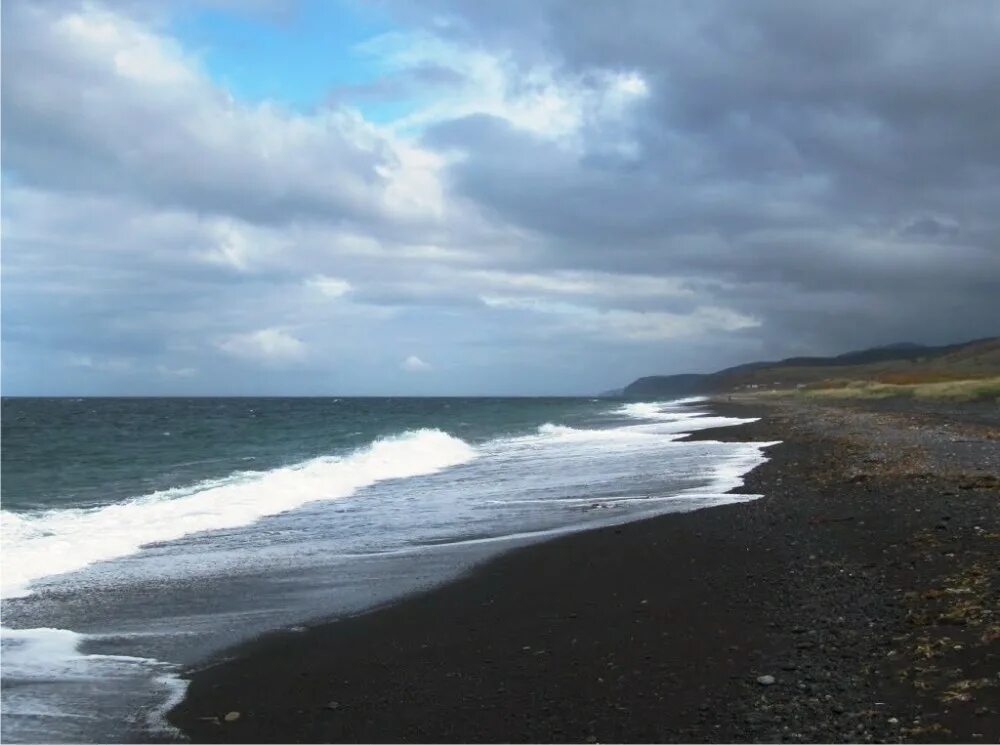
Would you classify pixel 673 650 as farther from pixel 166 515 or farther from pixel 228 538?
pixel 166 515

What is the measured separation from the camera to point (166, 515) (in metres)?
19.1

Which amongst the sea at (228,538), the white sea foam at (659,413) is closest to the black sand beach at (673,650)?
the sea at (228,538)

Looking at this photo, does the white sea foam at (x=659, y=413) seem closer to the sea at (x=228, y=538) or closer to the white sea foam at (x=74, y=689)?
the sea at (x=228, y=538)

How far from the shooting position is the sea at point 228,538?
8359 mm

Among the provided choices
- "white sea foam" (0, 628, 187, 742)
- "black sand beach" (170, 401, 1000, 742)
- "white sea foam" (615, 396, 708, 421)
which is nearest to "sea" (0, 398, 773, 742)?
"white sea foam" (0, 628, 187, 742)

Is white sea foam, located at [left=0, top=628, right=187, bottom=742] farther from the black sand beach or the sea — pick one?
the black sand beach

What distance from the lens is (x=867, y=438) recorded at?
29.6 metres

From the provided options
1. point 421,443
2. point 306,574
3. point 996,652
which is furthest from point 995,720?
point 421,443

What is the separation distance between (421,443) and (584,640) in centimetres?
3301

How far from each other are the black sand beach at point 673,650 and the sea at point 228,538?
82 cm

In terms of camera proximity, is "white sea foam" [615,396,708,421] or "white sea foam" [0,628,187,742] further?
"white sea foam" [615,396,708,421]

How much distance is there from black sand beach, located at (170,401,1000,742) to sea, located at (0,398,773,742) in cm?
82

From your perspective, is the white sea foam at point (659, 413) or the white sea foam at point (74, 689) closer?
the white sea foam at point (74, 689)

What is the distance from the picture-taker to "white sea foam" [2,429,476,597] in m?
14.4
